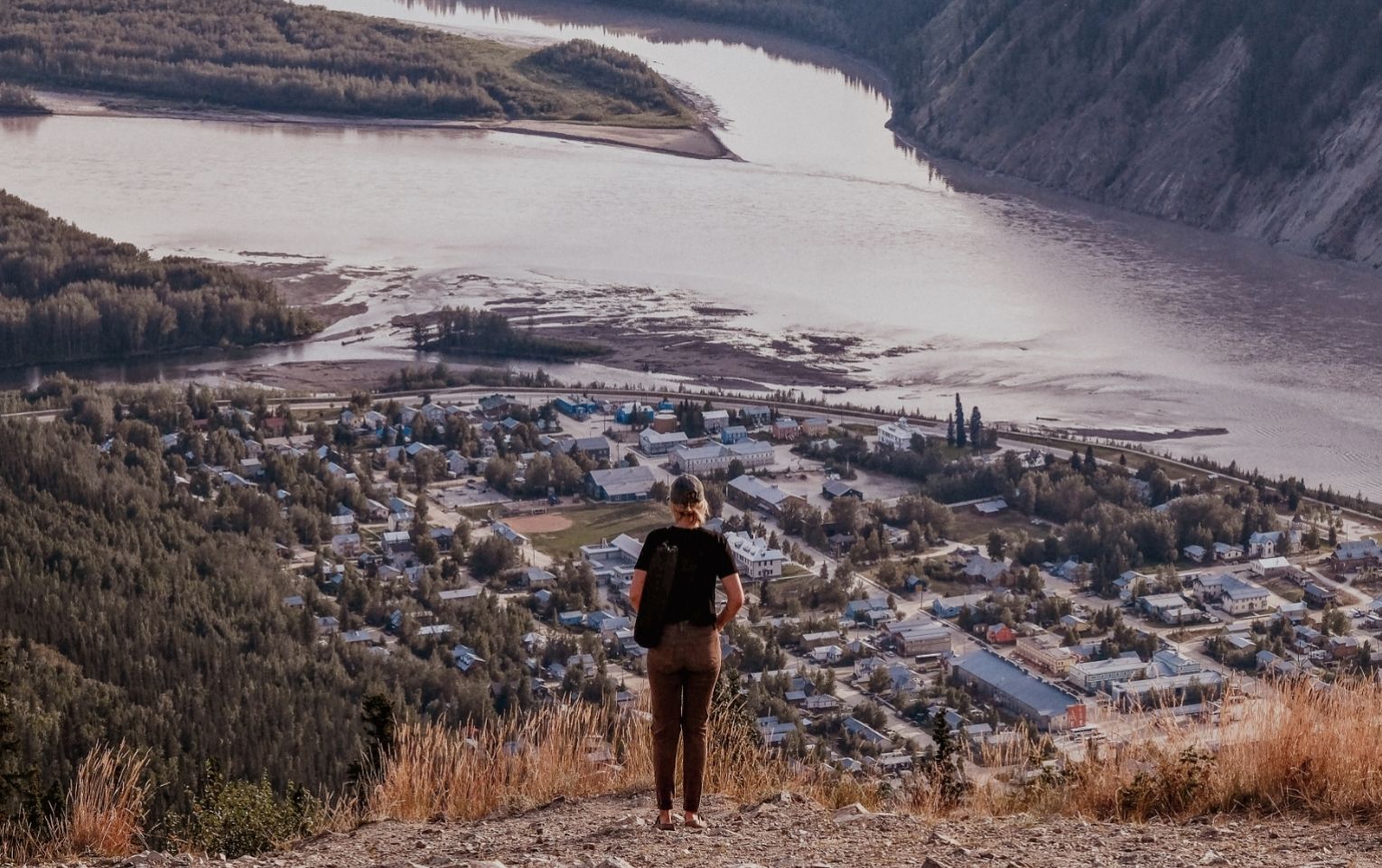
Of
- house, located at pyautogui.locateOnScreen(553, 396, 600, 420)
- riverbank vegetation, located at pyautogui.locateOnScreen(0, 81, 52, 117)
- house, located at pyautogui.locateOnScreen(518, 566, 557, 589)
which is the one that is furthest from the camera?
riverbank vegetation, located at pyautogui.locateOnScreen(0, 81, 52, 117)

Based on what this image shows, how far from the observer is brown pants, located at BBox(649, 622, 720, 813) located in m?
8.07

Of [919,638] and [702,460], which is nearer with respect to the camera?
[919,638]

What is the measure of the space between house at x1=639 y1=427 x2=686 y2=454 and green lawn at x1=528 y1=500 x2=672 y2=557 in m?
3.14

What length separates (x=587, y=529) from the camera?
31.0m

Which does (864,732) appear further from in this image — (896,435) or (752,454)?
(896,435)

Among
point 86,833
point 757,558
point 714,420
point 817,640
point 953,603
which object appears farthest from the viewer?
point 714,420

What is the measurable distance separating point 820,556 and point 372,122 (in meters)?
49.6

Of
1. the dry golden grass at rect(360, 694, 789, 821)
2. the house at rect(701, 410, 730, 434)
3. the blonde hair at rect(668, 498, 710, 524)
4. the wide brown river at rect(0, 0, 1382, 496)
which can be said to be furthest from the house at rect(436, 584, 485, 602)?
the blonde hair at rect(668, 498, 710, 524)

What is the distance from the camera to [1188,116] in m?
60.5

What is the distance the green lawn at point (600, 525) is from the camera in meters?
30.1

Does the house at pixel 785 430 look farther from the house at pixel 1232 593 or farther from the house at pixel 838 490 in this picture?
the house at pixel 1232 593

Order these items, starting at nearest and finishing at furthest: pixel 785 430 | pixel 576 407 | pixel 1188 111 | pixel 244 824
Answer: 1. pixel 244 824
2. pixel 785 430
3. pixel 576 407
4. pixel 1188 111

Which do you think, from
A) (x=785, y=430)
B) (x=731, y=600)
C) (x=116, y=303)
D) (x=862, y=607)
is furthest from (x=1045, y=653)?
(x=116, y=303)

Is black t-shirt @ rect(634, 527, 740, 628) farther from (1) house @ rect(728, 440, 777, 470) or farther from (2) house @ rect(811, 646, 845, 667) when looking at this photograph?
(1) house @ rect(728, 440, 777, 470)
